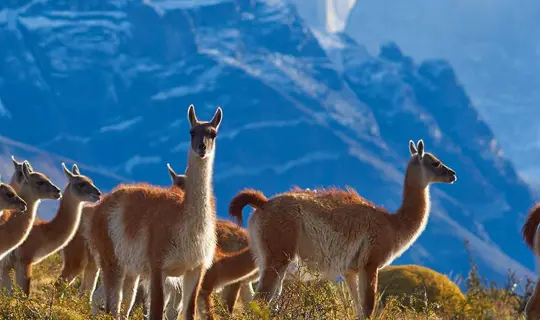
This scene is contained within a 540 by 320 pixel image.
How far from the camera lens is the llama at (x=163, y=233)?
33.3ft

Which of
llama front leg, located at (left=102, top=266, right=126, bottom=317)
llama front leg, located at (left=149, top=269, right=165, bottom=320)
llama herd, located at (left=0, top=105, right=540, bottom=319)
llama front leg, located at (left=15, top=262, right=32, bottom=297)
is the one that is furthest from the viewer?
llama front leg, located at (left=15, top=262, right=32, bottom=297)

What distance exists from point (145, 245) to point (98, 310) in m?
1.30

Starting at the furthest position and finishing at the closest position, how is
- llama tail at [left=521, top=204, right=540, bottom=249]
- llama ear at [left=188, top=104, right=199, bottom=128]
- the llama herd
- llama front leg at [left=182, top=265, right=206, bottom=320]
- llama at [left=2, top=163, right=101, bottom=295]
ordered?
llama at [left=2, top=163, right=101, bottom=295], llama tail at [left=521, top=204, right=540, bottom=249], llama ear at [left=188, top=104, right=199, bottom=128], the llama herd, llama front leg at [left=182, top=265, right=206, bottom=320]

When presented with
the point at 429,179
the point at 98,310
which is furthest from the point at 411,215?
the point at 98,310

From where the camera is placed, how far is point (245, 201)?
1215cm

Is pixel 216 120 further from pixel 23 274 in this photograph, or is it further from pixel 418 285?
pixel 418 285

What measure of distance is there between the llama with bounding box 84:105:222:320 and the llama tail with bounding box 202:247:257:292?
1.35 metres

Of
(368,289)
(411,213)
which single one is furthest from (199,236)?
(411,213)

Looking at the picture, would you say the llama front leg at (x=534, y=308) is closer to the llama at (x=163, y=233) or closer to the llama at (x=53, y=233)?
the llama at (x=163, y=233)

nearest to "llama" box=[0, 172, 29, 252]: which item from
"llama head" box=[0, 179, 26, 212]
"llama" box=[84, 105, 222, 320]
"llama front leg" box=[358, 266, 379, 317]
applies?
"llama head" box=[0, 179, 26, 212]

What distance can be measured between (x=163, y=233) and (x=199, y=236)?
37 cm

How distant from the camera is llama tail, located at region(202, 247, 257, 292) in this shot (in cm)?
1234

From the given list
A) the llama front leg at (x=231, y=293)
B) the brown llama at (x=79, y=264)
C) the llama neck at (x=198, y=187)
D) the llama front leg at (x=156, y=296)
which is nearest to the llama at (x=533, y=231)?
the llama front leg at (x=231, y=293)

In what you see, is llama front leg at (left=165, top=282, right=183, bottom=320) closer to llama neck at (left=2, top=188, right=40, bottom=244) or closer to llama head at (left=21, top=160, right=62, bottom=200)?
llama neck at (left=2, top=188, right=40, bottom=244)
